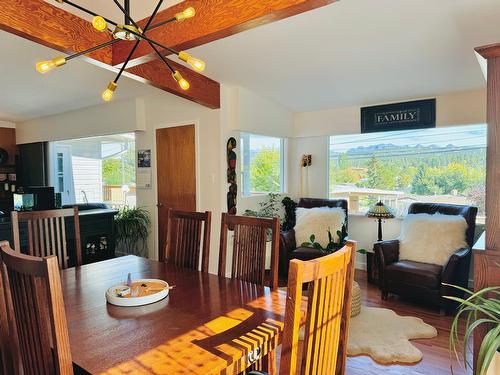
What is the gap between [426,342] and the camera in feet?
8.75

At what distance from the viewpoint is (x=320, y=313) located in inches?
41.7

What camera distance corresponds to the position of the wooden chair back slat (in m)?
0.96

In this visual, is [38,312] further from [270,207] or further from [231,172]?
[270,207]

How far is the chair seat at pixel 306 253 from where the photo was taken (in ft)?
12.7

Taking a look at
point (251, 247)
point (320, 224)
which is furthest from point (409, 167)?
point (251, 247)

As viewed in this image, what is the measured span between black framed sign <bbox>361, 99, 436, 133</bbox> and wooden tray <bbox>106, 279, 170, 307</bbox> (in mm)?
3508

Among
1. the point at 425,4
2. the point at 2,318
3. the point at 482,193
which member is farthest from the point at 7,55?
the point at 482,193

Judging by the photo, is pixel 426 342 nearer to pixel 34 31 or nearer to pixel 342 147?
pixel 342 147

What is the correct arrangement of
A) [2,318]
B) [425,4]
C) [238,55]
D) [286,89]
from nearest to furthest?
[2,318] < [425,4] < [238,55] < [286,89]

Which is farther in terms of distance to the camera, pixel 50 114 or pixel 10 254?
pixel 50 114

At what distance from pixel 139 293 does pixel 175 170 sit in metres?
3.03

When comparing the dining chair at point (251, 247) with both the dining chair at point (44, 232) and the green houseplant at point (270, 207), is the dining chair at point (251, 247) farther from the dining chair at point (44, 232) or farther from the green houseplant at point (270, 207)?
the green houseplant at point (270, 207)

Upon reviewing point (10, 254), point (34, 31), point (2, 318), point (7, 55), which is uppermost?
point (7, 55)

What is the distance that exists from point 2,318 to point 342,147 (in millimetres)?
4324
